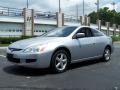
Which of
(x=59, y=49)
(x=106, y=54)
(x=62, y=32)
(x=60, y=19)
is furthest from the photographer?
(x=60, y=19)

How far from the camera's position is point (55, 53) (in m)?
9.12

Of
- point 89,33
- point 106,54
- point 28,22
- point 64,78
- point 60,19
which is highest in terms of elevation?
point 60,19

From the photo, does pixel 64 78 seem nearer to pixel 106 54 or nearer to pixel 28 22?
pixel 106 54

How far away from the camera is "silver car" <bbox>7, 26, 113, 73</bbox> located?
870 cm

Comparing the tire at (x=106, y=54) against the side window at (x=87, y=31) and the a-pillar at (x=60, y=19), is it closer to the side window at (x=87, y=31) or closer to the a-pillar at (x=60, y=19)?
the side window at (x=87, y=31)

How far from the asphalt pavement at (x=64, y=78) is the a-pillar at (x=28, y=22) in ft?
136

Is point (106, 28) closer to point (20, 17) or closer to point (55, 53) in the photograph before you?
point (20, 17)

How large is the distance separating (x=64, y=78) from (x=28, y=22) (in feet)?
149

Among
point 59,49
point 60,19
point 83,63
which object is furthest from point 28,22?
point 59,49

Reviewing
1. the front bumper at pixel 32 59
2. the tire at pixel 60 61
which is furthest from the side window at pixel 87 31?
the front bumper at pixel 32 59

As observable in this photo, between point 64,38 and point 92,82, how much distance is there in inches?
83.7

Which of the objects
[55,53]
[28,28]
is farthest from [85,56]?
[28,28]

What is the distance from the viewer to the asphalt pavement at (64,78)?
7.46 meters

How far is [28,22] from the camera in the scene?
5338 cm
